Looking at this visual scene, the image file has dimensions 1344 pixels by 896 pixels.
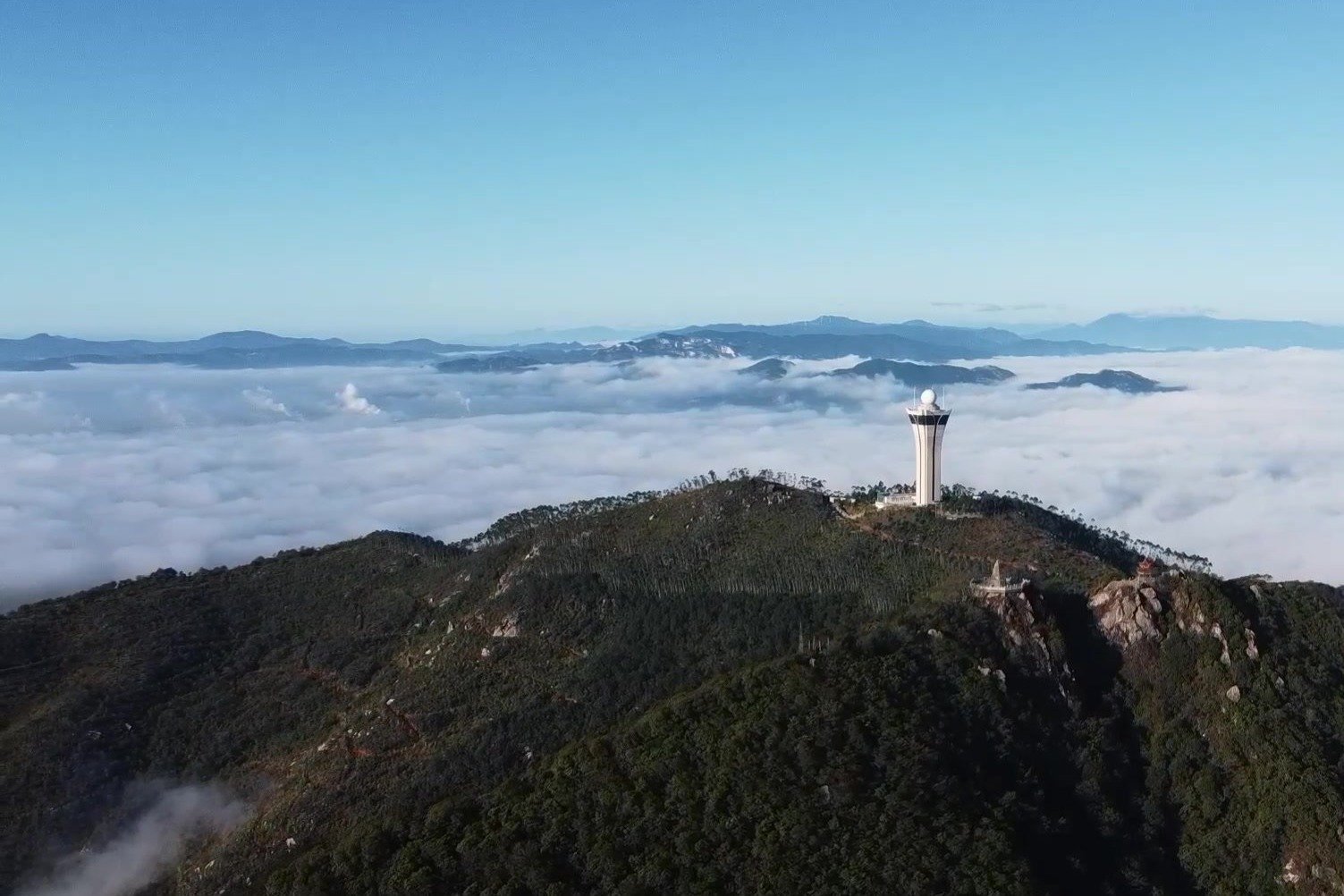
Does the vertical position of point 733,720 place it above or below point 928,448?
below

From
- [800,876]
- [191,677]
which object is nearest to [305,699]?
[191,677]

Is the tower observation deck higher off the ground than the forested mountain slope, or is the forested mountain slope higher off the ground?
the tower observation deck

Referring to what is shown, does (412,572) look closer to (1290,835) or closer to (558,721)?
(558,721)

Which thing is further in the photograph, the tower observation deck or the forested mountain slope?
the tower observation deck

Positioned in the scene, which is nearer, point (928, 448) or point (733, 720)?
point (733, 720)
